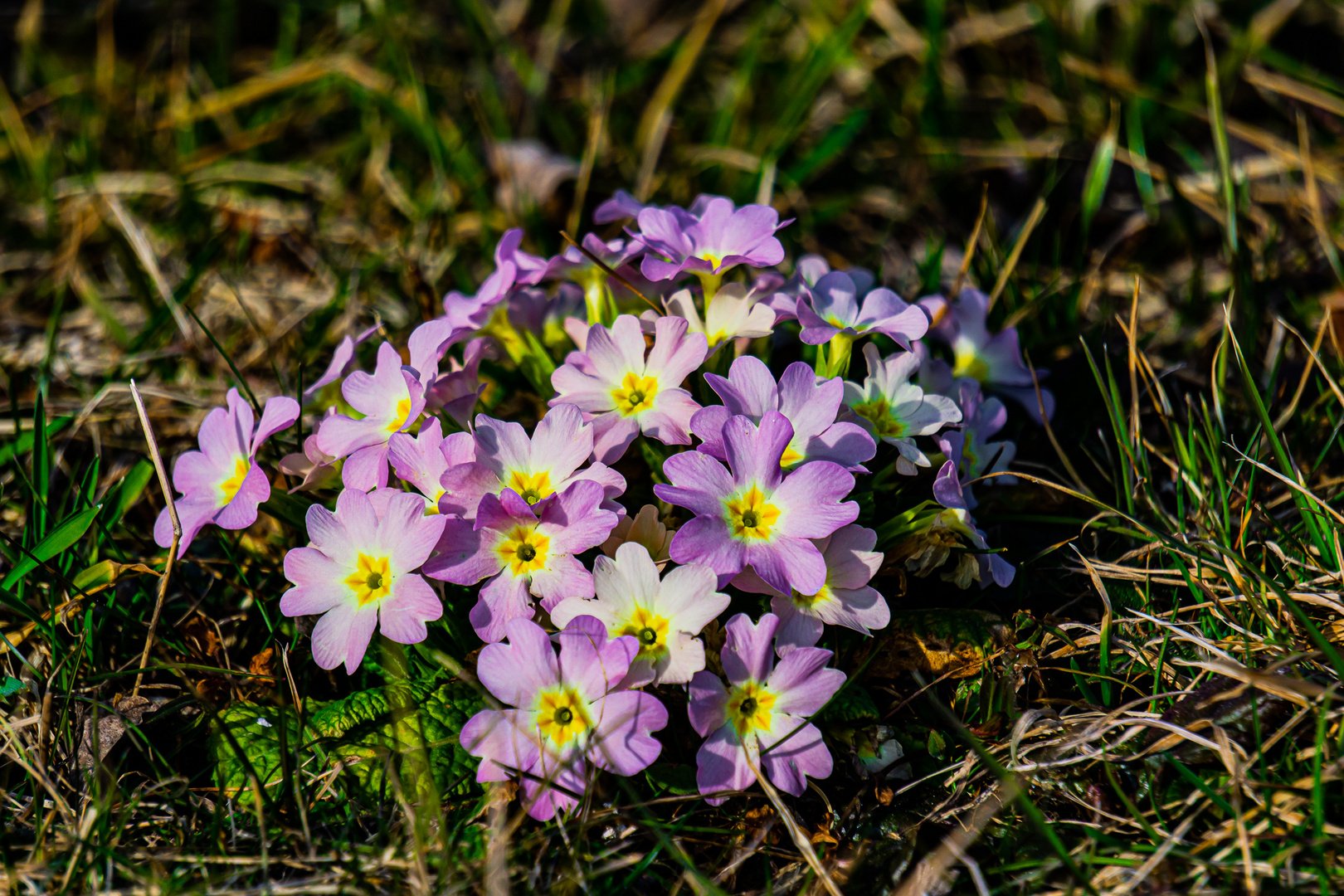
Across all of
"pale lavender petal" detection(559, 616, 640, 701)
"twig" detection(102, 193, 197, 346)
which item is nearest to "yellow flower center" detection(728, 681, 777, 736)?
"pale lavender petal" detection(559, 616, 640, 701)

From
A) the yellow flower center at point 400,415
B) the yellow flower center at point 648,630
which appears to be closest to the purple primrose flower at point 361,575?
the yellow flower center at point 400,415

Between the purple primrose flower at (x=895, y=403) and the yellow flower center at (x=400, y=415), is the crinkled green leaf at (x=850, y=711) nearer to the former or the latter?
the purple primrose flower at (x=895, y=403)

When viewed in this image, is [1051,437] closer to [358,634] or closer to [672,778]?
[672,778]

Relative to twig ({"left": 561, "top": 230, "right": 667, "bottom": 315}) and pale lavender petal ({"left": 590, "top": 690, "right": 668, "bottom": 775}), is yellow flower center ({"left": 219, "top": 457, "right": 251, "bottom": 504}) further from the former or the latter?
pale lavender petal ({"left": 590, "top": 690, "right": 668, "bottom": 775})

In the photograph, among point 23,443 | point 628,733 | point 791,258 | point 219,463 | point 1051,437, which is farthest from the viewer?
point 791,258

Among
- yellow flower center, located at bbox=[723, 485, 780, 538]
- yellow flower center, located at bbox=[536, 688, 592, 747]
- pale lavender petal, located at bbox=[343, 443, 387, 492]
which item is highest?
yellow flower center, located at bbox=[723, 485, 780, 538]

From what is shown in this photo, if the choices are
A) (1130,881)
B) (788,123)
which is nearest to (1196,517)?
(1130,881)

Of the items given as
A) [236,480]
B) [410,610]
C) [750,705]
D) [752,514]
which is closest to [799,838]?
[750,705]
